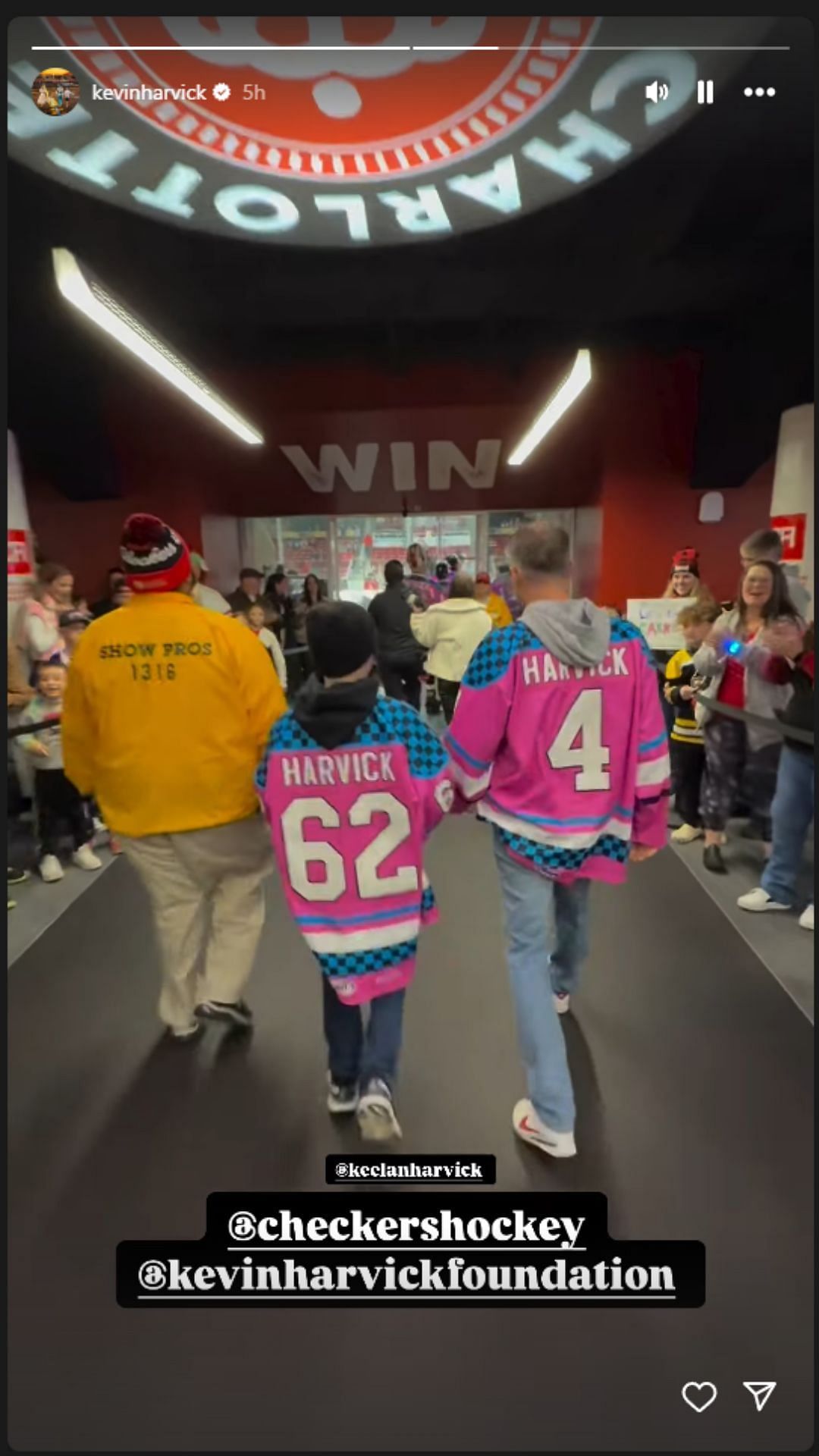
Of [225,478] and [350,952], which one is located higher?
[225,478]

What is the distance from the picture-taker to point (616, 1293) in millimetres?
957

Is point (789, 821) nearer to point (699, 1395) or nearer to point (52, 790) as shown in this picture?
point (699, 1395)

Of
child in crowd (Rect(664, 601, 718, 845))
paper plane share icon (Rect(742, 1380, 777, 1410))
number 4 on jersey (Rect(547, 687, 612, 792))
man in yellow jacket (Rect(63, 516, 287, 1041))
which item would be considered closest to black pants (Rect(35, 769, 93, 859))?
man in yellow jacket (Rect(63, 516, 287, 1041))

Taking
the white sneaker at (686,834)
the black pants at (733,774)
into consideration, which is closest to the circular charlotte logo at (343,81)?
the black pants at (733,774)

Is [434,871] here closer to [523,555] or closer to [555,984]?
[555,984]

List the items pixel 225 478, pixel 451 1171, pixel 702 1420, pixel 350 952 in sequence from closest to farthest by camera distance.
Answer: pixel 702 1420
pixel 451 1171
pixel 350 952
pixel 225 478

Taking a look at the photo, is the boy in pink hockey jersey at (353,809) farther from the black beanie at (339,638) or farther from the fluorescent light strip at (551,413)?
the fluorescent light strip at (551,413)

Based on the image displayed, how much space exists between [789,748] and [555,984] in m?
0.81

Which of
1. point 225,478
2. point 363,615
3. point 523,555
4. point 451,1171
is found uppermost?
point 225,478

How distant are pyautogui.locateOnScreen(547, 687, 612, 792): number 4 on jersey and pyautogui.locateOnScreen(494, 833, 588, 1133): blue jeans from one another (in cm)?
20

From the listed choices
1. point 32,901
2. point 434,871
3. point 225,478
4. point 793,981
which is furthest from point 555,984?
point 32,901

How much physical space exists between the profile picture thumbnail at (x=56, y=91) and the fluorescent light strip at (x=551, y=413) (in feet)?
2.98

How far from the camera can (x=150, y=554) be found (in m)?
1.20

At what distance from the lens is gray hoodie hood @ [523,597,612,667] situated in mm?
1096
